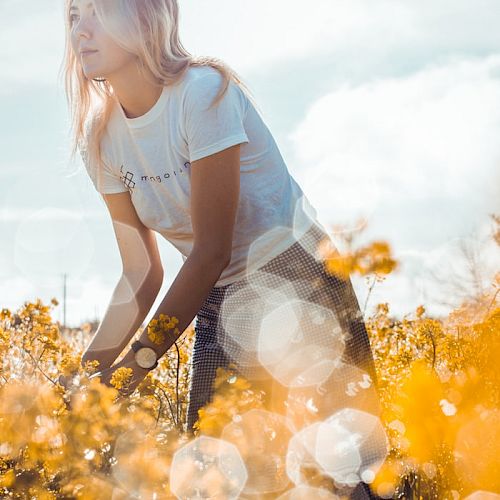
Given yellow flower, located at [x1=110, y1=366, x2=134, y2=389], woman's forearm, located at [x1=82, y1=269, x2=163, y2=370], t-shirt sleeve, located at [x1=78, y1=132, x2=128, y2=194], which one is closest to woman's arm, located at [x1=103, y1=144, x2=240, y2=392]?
yellow flower, located at [x1=110, y1=366, x2=134, y2=389]

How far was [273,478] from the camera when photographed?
153cm

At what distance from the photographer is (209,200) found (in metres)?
1.97

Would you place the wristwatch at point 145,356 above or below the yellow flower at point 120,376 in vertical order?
below

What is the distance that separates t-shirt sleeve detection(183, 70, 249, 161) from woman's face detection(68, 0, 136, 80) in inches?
10.9

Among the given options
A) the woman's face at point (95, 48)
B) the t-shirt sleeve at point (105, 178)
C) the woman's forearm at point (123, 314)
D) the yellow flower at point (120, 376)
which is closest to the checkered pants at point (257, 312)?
the woman's forearm at point (123, 314)

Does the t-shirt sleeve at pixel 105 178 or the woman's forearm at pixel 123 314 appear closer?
the woman's forearm at pixel 123 314

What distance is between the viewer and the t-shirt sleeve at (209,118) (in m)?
2.03

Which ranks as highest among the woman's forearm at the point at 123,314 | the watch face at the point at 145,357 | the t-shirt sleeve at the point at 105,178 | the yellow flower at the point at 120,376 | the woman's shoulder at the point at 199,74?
the woman's shoulder at the point at 199,74

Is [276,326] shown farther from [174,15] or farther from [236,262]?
[174,15]

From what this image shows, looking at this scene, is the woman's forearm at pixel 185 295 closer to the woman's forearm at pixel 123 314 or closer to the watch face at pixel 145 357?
the watch face at pixel 145 357

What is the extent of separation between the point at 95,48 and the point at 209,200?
67 centimetres

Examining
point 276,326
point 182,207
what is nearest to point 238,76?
point 182,207

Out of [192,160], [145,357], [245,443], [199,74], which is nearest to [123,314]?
[145,357]

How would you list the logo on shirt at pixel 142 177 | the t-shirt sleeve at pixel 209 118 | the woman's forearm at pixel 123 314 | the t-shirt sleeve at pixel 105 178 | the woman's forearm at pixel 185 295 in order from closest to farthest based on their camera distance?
the woman's forearm at pixel 185 295
the t-shirt sleeve at pixel 209 118
the logo on shirt at pixel 142 177
the woman's forearm at pixel 123 314
the t-shirt sleeve at pixel 105 178
